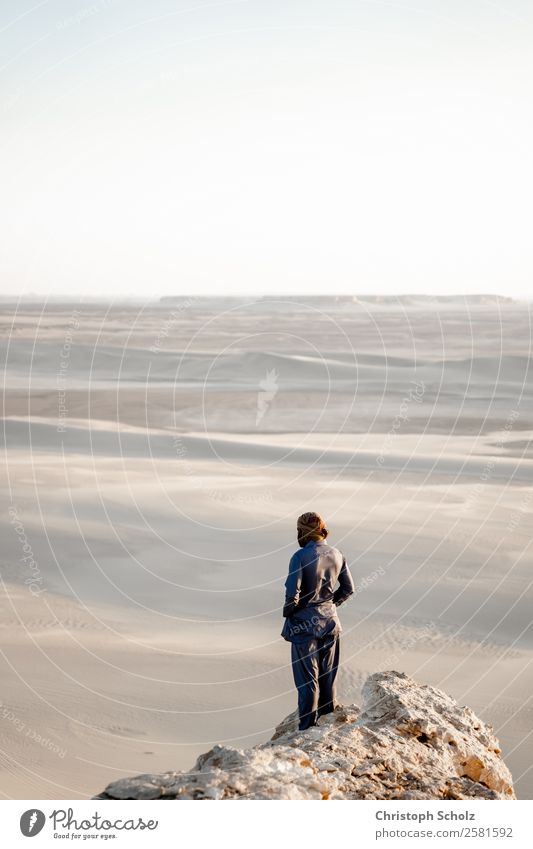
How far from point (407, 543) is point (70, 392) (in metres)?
31.7

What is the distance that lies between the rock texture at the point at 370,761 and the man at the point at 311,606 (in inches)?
13.0

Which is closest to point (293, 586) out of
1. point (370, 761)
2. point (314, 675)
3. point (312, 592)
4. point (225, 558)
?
point (312, 592)

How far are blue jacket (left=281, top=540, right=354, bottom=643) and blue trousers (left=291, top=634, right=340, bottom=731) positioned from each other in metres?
0.13

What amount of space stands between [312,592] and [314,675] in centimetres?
84

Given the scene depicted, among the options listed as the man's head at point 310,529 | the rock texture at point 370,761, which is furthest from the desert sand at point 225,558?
the man's head at point 310,529

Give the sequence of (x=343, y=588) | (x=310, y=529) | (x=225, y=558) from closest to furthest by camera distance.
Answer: (x=310, y=529) → (x=343, y=588) → (x=225, y=558)

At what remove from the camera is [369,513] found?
87.6 feet

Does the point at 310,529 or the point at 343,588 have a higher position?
the point at 310,529

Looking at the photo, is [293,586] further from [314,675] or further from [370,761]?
[370,761]

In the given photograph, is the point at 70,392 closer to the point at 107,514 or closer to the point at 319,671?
the point at 107,514

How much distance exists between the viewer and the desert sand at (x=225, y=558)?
581 inches

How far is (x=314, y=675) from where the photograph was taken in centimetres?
1067
